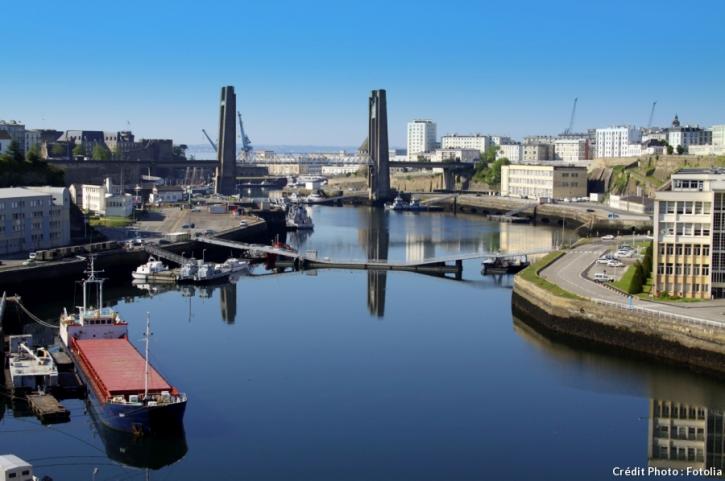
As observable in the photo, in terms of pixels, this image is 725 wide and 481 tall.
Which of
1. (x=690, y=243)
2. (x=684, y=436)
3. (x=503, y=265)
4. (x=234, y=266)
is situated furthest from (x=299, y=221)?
(x=684, y=436)

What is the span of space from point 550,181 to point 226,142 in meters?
20.4

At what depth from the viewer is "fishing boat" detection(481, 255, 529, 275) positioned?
30683mm

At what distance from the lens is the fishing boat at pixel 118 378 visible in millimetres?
14125

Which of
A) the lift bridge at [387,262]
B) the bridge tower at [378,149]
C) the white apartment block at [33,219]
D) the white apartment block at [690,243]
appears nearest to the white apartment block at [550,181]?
the bridge tower at [378,149]

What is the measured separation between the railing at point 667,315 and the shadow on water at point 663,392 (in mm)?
820

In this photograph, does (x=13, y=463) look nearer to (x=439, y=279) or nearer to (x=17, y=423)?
(x=17, y=423)

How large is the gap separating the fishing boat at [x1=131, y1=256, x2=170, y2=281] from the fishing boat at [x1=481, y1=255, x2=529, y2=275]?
8.67 metres

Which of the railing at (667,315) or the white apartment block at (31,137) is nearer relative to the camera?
the railing at (667,315)

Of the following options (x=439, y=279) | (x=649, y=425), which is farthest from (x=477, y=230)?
(x=649, y=425)

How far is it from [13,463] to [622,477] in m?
6.61

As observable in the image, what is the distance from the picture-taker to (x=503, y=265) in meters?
30.9

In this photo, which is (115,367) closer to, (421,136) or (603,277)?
(603,277)

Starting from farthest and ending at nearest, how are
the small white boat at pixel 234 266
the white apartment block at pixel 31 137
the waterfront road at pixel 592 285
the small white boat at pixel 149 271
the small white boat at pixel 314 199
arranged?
the white apartment block at pixel 31 137 → the small white boat at pixel 314 199 → the small white boat at pixel 234 266 → the small white boat at pixel 149 271 → the waterfront road at pixel 592 285

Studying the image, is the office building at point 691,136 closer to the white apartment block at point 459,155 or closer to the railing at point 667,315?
the white apartment block at point 459,155
